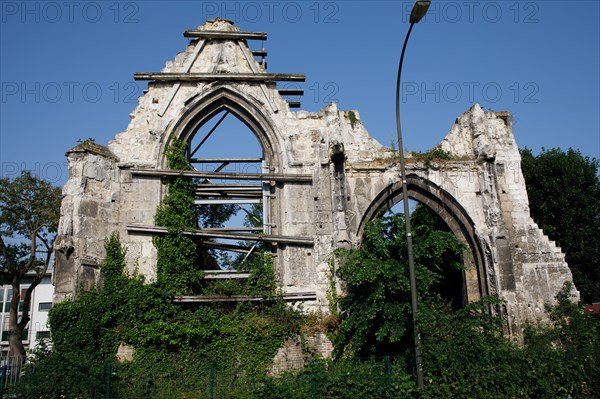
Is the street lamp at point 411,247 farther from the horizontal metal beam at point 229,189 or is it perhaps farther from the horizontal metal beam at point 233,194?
the horizontal metal beam at point 233,194

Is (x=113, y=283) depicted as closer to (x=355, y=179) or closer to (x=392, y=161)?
(x=355, y=179)

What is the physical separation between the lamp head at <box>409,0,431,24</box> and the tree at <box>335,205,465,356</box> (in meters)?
5.36

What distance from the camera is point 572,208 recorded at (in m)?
23.7

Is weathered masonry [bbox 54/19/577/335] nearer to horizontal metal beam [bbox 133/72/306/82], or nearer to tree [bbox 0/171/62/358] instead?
horizontal metal beam [bbox 133/72/306/82]

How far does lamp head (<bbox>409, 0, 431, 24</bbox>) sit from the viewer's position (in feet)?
29.5

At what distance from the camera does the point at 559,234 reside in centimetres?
2392

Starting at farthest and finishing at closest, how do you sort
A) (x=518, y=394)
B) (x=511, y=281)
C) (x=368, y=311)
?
1. (x=511, y=281)
2. (x=368, y=311)
3. (x=518, y=394)

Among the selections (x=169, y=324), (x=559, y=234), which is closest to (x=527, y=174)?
(x=559, y=234)

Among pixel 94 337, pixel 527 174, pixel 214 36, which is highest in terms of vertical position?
pixel 214 36

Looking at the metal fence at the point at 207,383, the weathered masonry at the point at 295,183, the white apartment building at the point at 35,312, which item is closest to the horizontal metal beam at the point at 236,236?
the weathered masonry at the point at 295,183

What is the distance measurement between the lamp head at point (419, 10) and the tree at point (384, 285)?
5.36 m

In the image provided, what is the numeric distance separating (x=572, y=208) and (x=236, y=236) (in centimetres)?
1588

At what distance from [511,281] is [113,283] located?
34.3 feet

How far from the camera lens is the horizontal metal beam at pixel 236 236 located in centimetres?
1499
